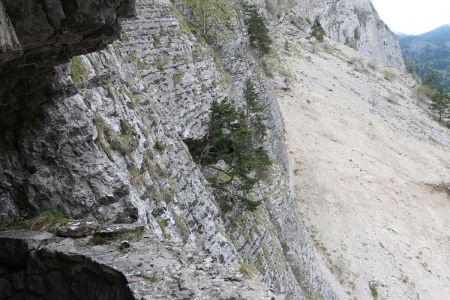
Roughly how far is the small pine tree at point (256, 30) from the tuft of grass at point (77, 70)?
31284 mm

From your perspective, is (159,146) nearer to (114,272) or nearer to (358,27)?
(114,272)

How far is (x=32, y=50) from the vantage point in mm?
8578

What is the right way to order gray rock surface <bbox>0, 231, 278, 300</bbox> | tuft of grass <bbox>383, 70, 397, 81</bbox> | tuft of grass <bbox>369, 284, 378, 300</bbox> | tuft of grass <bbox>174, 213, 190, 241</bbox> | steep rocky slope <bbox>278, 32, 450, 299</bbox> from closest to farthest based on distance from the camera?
1. gray rock surface <bbox>0, 231, 278, 300</bbox>
2. tuft of grass <bbox>174, 213, 190, 241</bbox>
3. tuft of grass <bbox>369, 284, 378, 300</bbox>
4. steep rocky slope <bbox>278, 32, 450, 299</bbox>
5. tuft of grass <bbox>383, 70, 397, 81</bbox>

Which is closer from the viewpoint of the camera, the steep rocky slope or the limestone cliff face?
the steep rocky slope

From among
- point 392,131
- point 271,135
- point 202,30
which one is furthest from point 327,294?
point 392,131

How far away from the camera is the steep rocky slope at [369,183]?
34.2m

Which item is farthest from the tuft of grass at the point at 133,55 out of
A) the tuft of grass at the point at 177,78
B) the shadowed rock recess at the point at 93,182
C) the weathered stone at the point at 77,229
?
the weathered stone at the point at 77,229

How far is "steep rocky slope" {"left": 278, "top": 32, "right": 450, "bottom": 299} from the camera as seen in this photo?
34.2 metres

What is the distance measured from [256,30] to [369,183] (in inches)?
719

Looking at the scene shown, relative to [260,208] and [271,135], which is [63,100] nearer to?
[260,208]

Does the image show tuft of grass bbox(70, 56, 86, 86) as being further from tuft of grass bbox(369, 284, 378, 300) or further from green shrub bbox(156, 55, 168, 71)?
tuft of grass bbox(369, 284, 378, 300)

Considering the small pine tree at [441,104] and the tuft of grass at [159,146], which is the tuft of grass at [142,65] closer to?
the tuft of grass at [159,146]

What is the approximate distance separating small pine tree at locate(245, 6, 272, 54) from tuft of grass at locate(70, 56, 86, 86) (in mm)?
31284

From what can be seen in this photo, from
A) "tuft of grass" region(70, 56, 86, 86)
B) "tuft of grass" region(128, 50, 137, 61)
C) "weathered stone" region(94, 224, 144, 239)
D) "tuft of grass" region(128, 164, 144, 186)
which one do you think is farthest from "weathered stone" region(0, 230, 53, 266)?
"tuft of grass" region(128, 50, 137, 61)
